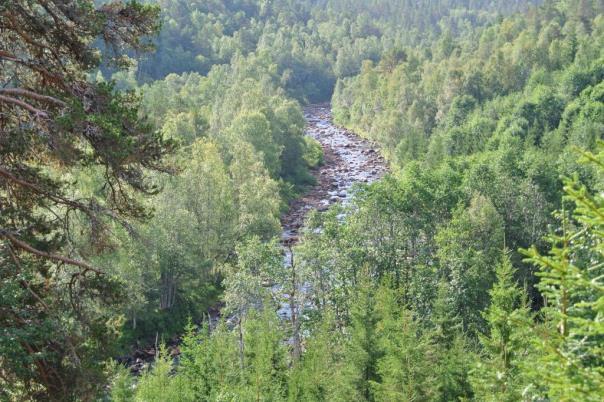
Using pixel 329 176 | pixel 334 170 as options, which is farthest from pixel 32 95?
pixel 334 170

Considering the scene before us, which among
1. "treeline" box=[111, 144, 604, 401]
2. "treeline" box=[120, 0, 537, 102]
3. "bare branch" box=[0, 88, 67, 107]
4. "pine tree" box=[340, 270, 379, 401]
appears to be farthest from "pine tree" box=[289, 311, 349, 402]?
"treeline" box=[120, 0, 537, 102]

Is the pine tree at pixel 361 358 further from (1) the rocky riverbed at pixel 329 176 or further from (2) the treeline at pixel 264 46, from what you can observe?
(2) the treeline at pixel 264 46

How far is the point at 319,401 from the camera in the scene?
1055 inches

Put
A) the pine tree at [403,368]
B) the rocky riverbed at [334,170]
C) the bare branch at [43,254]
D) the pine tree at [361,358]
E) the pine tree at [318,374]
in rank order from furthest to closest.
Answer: the rocky riverbed at [334,170] → the pine tree at [318,374] → the pine tree at [361,358] → the pine tree at [403,368] → the bare branch at [43,254]

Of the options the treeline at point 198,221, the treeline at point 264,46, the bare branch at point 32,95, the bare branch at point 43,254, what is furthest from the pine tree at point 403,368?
the treeline at point 264,46

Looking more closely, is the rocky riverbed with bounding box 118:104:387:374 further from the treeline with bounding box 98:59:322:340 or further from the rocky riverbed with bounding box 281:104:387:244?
the treeline with bounding box 98:59:322:340

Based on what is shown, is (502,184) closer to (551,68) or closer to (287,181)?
(287,181)

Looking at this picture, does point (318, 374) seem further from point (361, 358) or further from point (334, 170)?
point (334, 170)

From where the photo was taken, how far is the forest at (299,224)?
426 inches

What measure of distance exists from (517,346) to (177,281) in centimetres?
3391

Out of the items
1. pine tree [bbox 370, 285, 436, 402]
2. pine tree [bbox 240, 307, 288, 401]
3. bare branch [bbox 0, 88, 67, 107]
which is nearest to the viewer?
bare branch [bbox 0, 88, 67, 107]

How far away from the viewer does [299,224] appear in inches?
2486

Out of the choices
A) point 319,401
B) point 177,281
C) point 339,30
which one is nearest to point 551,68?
point 177,281

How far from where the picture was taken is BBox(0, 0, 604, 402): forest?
10.8m
